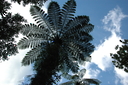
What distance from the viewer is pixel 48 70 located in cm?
472

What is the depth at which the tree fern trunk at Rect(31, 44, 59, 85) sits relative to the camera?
4340 millimetres

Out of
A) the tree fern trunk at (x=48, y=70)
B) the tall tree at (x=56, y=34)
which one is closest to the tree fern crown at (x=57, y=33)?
the tall tree at (x=56, y=34)

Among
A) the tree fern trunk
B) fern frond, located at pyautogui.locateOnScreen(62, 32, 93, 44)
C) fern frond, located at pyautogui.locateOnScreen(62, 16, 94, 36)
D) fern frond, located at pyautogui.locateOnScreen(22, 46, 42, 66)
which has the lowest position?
the tree fern trunk

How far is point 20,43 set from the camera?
23.1ft

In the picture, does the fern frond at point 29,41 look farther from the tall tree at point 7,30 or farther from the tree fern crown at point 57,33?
the tall tree at point 7,30

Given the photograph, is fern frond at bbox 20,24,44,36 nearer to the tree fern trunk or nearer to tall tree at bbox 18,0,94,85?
tall tree at bbox 18,0,94,85

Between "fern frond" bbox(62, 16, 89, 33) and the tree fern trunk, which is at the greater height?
"fern frond" bbox(62, 16, 89, 33)

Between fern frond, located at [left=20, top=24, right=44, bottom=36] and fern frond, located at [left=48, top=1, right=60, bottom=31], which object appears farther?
fern frond, located at [left=20, top=24, right=44, bottom=36]

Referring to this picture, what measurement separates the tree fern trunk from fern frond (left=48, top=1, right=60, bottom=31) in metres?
2.36

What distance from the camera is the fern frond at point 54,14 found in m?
7.00

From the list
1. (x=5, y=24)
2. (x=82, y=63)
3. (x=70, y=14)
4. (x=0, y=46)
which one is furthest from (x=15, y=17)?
(x=82, y=63)

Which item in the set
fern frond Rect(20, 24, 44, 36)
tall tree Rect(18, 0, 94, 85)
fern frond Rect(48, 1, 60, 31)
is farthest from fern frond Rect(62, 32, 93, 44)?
fern frond Rect(20, 24, 44, 36)

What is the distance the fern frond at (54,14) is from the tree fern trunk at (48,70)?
7.75 ft

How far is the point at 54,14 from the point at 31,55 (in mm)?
3209
